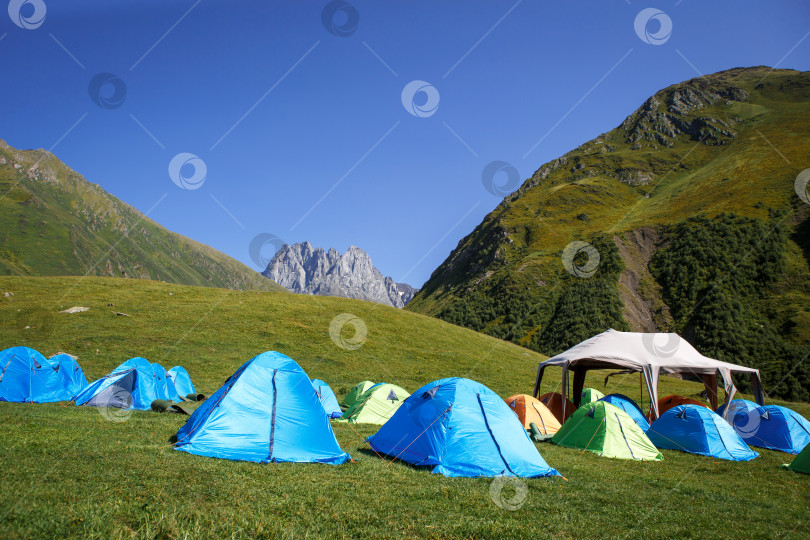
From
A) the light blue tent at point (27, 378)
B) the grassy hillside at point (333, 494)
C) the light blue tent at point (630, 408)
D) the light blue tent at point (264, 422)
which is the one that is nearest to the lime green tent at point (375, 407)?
the grassy hillside at point (333, 494)

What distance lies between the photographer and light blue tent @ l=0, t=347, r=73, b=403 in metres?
18.1

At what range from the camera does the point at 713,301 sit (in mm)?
80250

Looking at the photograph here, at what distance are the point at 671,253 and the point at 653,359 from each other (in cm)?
8662

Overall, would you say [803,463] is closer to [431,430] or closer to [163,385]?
[431,430]

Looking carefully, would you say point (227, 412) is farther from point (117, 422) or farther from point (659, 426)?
point (659, 426)

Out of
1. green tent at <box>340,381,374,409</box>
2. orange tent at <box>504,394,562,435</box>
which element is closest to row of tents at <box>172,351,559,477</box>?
orange tent at <box>504,394,562,435</box>

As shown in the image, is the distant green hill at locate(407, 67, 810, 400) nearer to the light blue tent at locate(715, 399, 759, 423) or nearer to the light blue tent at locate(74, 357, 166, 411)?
the light blue tent at locate(715, 399, 759, 423)

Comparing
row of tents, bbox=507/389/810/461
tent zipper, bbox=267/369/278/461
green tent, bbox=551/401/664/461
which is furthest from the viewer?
row of tents, bbox=507/389/810/461

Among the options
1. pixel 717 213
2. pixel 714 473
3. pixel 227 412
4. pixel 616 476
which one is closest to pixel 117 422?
pixel 227 412

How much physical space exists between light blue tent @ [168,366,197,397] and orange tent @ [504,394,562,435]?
1798cm

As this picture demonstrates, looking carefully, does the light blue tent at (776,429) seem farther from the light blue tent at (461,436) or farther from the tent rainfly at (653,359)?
the light blue tent at (461,436)

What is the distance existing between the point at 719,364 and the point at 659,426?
7561 mm

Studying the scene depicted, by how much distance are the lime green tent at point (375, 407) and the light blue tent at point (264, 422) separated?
7.77 metres

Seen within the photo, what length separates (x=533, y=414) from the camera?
1823 centimetres
